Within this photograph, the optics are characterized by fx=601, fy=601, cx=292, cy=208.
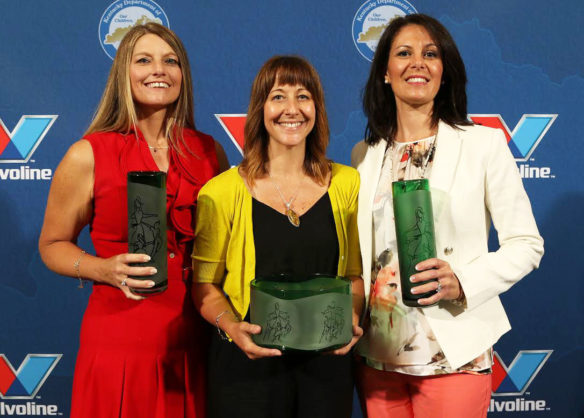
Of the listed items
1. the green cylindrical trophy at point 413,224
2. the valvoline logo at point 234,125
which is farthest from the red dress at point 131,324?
the valvoline logo at point 234,125

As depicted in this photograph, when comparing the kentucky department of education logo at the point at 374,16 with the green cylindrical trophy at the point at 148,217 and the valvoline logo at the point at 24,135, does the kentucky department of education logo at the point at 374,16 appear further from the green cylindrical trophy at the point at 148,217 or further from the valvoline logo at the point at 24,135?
the green cylindrical trophy at the point at 148,217

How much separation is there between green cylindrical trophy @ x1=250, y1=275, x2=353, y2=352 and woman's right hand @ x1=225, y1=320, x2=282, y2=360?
11 mm

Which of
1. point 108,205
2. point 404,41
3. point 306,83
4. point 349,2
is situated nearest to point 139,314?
point 108,205

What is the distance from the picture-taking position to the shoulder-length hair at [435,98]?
148cm

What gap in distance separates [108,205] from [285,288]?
1.77 feet

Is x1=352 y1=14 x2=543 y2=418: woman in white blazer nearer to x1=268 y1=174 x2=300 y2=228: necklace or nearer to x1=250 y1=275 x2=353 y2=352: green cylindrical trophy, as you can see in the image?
x1=268 y1=174 x2=300 y2=228: necklace

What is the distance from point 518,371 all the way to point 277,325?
168 cm

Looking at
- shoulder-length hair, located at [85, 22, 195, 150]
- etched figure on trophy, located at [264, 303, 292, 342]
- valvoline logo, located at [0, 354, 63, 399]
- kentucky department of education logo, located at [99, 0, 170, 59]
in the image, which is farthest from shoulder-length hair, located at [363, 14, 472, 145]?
valvoline logo, located at [0, 354, 63, 399]

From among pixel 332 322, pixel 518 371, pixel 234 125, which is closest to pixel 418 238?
pixel 332 322

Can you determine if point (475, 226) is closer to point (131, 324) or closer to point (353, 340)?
point (353, 340)

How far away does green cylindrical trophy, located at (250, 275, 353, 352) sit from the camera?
1.10m

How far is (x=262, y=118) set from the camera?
4.78ft

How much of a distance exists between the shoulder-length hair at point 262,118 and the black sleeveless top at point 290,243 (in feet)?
0.36

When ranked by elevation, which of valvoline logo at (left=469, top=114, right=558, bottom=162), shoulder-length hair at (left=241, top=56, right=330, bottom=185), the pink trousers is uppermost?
valvoline logo at (left=469, top=114, right=558, bottom=162)
